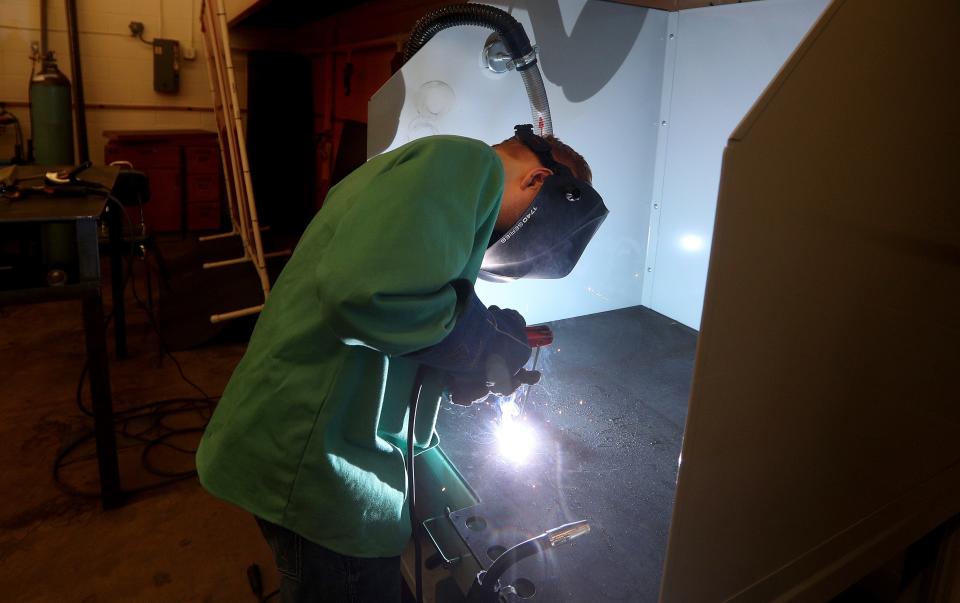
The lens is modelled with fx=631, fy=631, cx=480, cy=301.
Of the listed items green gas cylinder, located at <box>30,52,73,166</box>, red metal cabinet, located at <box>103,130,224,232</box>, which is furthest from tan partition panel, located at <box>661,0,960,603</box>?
red metal cabinet, located at <box>103,130,224,232</box>

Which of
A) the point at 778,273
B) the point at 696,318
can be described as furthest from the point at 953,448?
the point at 696,318

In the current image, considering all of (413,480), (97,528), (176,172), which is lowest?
(97,528)

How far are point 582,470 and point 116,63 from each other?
526 centimetres

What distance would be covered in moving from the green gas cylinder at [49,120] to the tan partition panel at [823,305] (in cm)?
419

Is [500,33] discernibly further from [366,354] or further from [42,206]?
[42,206]

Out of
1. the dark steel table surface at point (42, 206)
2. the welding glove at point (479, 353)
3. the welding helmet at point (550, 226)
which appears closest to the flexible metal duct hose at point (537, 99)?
the welding helmet at point (550, 226)

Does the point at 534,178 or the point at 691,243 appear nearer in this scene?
the point at 534,178

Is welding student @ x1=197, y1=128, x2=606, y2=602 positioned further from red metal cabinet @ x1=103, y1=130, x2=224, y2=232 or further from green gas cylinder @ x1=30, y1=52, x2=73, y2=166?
red metal cabinet @ x1=103, y1=130, x2=224, y2=232

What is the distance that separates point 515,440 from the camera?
122 centimetres

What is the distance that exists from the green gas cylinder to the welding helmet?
3.74 metres

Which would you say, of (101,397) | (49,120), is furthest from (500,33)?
(49,120)

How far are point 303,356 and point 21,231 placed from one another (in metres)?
1.68

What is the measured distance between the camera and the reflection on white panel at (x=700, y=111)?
4.53ft

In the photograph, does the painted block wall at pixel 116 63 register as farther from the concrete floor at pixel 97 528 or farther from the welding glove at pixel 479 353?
the welding glove at pixel 479 353
